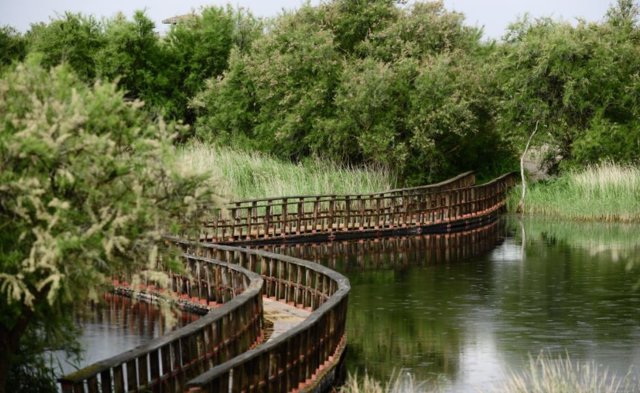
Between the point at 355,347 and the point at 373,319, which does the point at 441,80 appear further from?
the point at 355,347

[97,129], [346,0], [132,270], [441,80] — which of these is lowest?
[132,270]

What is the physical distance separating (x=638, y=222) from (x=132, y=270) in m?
45.0

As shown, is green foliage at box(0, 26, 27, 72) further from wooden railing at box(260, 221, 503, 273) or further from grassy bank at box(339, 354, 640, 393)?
grassy bank at box(339, 354, 640, 393)

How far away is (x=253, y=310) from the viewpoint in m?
23.6

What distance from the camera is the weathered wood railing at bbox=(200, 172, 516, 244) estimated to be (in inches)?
1921

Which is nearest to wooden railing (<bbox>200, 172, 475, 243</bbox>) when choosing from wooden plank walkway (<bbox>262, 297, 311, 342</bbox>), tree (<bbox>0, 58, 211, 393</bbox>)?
wooden plank walkway (<bbox>262, 297, 311, 342</bbox>)

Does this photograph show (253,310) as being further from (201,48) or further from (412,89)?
(201,48)

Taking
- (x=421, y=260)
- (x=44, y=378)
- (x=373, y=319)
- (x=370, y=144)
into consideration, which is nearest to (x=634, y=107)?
(x=370, y=144)

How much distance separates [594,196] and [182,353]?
147ft

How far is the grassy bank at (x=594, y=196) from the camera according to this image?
2339 inches

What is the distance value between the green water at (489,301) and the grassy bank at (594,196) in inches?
71.7

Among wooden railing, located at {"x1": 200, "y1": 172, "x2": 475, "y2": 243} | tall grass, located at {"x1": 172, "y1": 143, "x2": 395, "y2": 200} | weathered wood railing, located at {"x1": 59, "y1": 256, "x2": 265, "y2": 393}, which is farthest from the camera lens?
tall grass, located at {"x1": 172, "y1": 143, "x2": 395, "y2": 200}

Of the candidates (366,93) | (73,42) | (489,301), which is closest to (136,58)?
(73,42)

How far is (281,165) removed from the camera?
6025 centimetres
